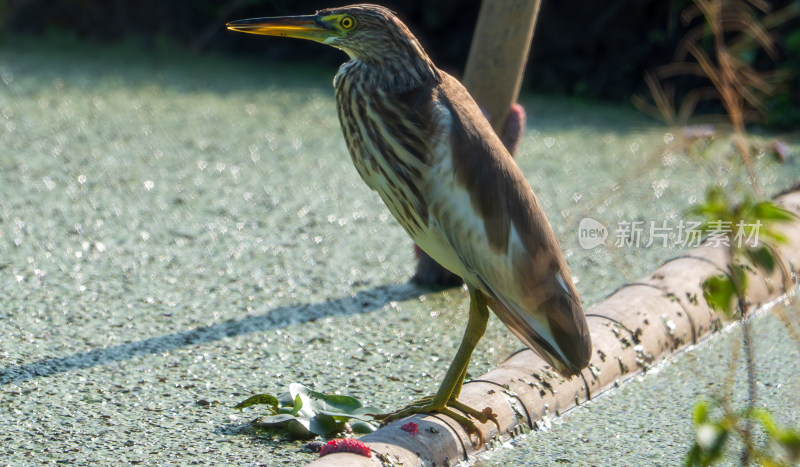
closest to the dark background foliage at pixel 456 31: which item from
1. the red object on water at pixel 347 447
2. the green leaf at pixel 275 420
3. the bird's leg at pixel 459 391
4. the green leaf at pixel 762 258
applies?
the bird's leg at pixel 459 391

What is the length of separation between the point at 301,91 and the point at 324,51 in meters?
1.12

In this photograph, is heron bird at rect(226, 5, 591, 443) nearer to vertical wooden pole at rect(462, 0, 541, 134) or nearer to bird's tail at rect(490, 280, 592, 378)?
bird's tail at rect(490, 280, 592, 378)

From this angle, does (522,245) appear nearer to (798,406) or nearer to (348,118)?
(348,118)

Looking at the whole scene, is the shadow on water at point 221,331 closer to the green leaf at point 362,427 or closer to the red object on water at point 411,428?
the green leaf at point 362,427

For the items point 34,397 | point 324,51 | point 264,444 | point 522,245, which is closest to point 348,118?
point 522,245

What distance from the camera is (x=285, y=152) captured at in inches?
174

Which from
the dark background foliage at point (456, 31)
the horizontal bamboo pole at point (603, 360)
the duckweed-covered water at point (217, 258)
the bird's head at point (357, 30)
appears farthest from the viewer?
the dark background foliage at point (456, 31)

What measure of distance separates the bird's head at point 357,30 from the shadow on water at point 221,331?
84 cm

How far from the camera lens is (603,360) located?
240cm

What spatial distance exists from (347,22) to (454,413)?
82cm

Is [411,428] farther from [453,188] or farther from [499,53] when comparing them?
[499,53]

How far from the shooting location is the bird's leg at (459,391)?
1997mm

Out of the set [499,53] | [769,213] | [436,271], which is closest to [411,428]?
[769,213]

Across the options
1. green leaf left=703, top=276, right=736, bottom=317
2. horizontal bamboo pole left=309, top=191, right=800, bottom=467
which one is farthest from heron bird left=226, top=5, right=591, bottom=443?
green leaf left=703, top=276, right=736, bottom=317
